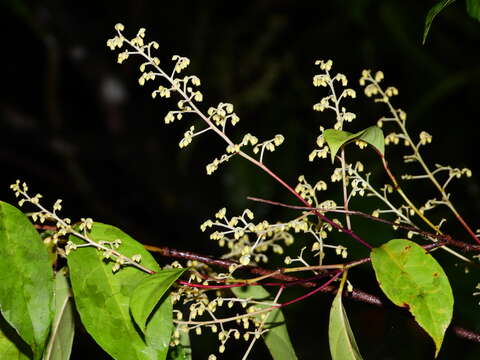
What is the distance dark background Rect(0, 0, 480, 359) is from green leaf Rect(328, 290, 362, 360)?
6.01 feet

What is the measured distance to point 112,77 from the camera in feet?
13.0

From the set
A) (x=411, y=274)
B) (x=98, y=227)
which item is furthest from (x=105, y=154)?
(x=411, y=274)

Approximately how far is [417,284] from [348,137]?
249 millimetres

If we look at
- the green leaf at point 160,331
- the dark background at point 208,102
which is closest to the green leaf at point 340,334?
the green leaf at point 160,331

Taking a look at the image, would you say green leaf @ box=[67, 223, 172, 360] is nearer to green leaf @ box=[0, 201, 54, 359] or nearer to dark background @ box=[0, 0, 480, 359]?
green leaf @ box=[0, 201, 54, 359]

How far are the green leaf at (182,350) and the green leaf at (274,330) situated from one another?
13 cm

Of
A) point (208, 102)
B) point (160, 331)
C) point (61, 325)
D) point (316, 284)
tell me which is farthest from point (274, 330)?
point (208, 102)

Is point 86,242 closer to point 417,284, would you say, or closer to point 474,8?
point 417,284

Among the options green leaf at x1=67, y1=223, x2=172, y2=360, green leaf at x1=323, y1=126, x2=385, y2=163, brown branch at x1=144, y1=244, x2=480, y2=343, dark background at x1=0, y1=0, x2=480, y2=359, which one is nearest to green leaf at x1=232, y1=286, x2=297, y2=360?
brown branch at x1=144, y1=244, x2=480, y2=343

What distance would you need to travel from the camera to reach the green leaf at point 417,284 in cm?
89

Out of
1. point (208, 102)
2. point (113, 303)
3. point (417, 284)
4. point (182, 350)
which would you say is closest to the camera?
point (417, 284)

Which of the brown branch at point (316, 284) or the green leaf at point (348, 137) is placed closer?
the green leaf at point (348, 137)

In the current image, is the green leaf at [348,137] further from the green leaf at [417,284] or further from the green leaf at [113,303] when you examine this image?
the green leaf at [113,303]

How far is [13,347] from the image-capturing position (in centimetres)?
109
